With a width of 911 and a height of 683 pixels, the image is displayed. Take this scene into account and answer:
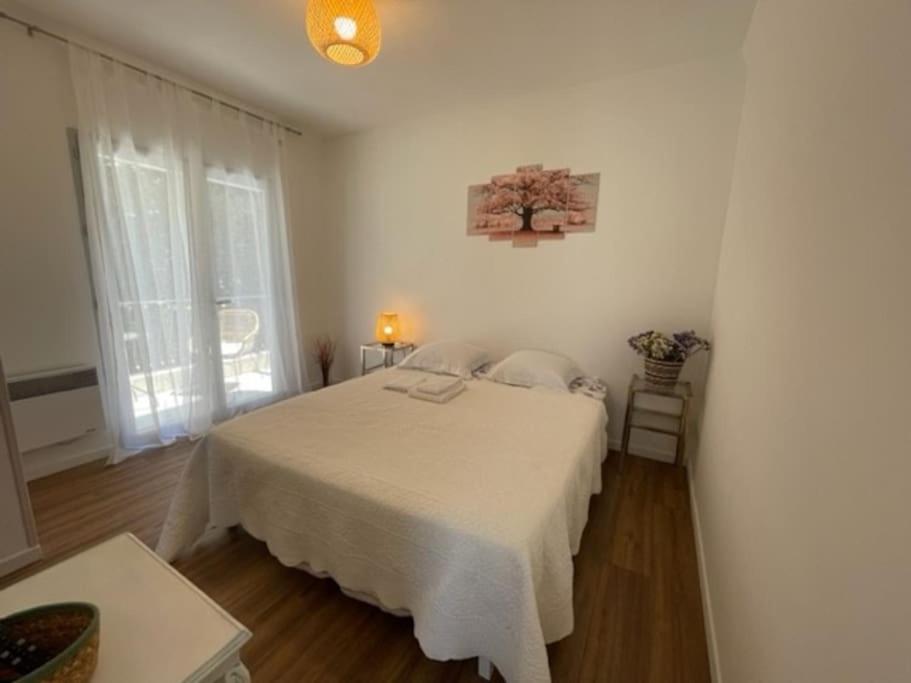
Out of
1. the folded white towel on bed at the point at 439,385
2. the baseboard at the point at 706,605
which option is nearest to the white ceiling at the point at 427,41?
the folded white towel on bed at the point at 439,385

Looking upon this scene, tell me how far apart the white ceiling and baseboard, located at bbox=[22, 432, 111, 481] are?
250 cm

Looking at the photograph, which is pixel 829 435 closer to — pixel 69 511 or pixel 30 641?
pixel 30 641

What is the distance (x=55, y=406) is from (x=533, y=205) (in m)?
3.40

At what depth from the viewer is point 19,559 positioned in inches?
63.2

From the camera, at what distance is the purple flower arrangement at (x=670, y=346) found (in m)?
2.30

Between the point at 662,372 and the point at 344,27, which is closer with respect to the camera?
the point at 344,27

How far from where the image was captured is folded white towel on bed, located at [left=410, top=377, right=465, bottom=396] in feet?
7.31

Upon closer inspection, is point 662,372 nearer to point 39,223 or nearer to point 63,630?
point 63,630

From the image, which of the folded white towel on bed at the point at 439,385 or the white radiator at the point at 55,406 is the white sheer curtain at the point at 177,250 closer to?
the white radiator at the point at 55,406

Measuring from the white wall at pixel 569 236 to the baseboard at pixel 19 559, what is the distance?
262cm

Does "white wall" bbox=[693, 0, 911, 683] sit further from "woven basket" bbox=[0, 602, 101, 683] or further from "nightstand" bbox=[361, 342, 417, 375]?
"nightstand" bbox=[361, 342, 417, 375]

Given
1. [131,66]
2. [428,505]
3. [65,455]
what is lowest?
[65,455]

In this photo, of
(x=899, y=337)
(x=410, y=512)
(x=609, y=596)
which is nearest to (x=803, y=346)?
(x=899, y=337)

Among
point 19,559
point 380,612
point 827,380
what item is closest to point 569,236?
point 827,380
